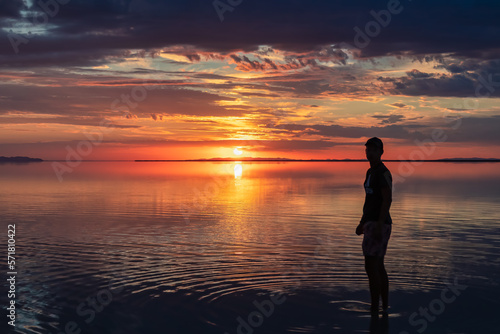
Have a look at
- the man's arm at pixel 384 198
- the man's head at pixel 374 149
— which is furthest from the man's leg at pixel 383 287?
the man's head at pixel 374 149

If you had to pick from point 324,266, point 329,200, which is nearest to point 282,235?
point 324,266

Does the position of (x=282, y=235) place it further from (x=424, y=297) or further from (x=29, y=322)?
(x=29, y=322)

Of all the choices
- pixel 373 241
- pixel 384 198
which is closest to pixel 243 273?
pixel 373 241

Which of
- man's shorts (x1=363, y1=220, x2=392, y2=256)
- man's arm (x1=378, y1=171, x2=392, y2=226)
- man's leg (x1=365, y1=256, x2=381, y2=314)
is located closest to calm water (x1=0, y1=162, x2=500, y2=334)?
man's leg (x1=365, y1=256, x2=381, y2=314)

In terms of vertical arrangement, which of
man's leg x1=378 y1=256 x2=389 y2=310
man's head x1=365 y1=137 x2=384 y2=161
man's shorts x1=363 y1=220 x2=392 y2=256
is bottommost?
man's leg x1=378 y1=256 x2=389 y2=310

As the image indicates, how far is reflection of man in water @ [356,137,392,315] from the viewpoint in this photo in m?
8.88

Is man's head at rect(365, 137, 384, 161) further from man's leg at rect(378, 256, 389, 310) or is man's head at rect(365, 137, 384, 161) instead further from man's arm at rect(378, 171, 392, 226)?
man's leg at rect(378, 256, 389, 310)

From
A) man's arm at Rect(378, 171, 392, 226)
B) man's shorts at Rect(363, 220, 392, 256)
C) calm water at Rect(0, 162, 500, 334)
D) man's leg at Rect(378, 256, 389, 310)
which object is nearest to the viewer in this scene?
calm water at Rect(0, 162, 500, 334)

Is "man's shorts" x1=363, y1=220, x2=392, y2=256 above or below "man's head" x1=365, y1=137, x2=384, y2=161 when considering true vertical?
below

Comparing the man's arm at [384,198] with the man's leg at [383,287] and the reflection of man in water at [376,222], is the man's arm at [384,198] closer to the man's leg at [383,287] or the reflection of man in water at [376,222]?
the reflection of man in water at [376,222]

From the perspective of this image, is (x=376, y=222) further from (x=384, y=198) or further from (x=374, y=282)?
(x=374, y=282)

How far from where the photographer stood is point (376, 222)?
29.4 ft

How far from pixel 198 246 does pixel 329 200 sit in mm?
15106

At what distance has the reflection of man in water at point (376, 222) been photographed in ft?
29.1
